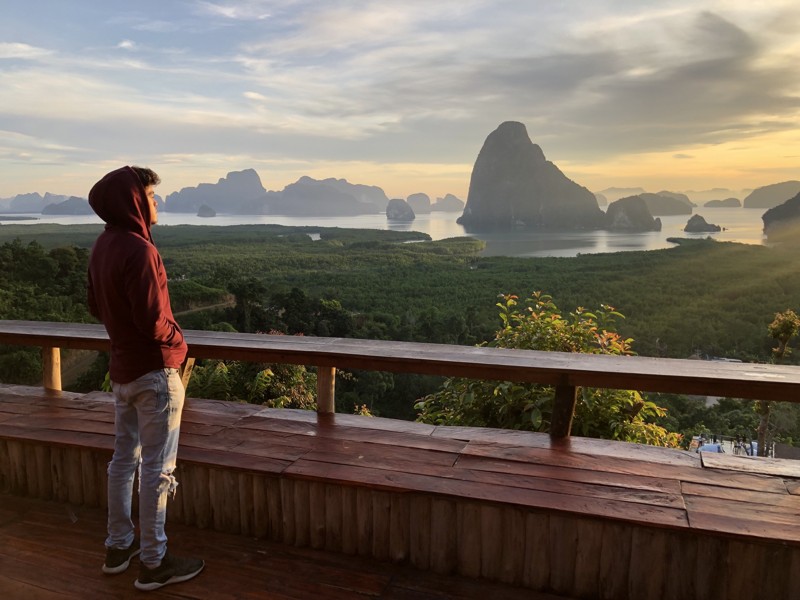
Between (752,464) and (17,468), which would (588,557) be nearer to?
(752,464)

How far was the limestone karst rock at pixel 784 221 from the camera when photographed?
53500 millimetres

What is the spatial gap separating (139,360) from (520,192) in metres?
171

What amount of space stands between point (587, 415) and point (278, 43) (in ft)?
31.6

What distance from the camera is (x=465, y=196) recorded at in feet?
614

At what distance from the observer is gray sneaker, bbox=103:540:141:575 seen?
6.37ft

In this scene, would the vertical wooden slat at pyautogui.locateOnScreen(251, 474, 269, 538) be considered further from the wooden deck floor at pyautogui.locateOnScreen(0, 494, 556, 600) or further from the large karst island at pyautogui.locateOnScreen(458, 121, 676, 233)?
the large karst island at pyautogui.locateOnScreen(458, 121, 676, 233)

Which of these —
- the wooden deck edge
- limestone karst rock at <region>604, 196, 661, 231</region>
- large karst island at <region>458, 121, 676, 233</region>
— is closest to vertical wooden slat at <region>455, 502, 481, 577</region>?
the wooden deck edge

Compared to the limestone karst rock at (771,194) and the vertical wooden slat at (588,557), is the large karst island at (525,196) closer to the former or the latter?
the limestone karst rock at (771,194)

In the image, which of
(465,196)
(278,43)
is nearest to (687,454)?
(278,43)

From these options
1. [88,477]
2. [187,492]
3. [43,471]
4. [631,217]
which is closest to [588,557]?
[187,492]

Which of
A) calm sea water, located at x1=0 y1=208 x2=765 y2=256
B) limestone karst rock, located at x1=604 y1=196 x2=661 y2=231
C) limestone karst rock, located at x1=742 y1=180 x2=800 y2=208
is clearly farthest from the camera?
limestone karst rock, located at x1=604 y1=196 x2=661 y2=231

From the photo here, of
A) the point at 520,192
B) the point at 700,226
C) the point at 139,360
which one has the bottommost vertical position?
the point at 139,360

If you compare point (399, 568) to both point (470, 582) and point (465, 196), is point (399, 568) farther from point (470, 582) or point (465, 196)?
point (465, 196)

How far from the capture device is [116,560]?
1955 millimetres
